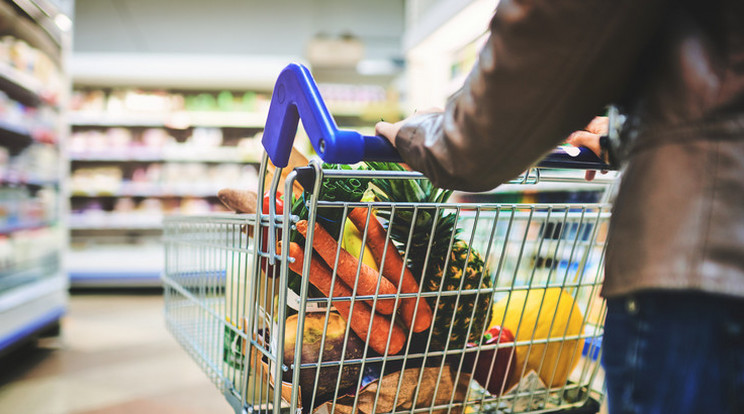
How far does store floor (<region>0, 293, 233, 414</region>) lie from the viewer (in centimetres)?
208

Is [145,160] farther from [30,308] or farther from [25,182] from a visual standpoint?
[30,308]

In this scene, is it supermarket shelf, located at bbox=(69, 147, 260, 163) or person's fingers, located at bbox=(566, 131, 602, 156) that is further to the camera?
supermarket shelf, located at bbox=(69, 147, 260, 163)

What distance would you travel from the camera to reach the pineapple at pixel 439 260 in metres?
0.91

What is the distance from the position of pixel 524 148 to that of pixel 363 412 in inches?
23.0

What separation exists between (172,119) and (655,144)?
17.7 ft

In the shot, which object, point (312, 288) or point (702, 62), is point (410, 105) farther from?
point (702, 62)

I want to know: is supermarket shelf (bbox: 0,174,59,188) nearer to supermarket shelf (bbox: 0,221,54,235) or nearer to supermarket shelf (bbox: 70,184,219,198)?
supermarket shelf (bbox: 0,221,54,235)

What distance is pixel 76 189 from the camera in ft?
17.2

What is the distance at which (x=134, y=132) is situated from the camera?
5.57 m

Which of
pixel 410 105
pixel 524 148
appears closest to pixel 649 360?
pixel 524 148

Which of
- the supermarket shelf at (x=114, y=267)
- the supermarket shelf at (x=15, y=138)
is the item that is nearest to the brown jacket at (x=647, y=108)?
the supermarket shelf at (x=15, y=138)

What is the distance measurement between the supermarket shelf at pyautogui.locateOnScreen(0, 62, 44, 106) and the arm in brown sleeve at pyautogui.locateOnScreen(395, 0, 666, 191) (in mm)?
2812

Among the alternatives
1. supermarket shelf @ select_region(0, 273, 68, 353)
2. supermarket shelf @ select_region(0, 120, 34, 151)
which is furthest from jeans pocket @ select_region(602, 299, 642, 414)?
supermarket shelf @ select_region(0, 120, 34, 151)

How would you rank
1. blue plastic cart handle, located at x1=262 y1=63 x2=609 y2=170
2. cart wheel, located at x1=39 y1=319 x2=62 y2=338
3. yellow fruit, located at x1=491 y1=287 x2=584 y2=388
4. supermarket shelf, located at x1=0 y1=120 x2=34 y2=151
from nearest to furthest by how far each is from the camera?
1. blue plastic cart handle, located at x1=262 y1=63 x2=609 y2=170
2. yellow fruit, located at x1=491 y1=287 x2=584 y2=388
3. supermarket shelf, located at x1=0 y1=120 x2=34 y2=151
4. cart wheel, located at x1=39 y1=319 x2=62 y2=338
